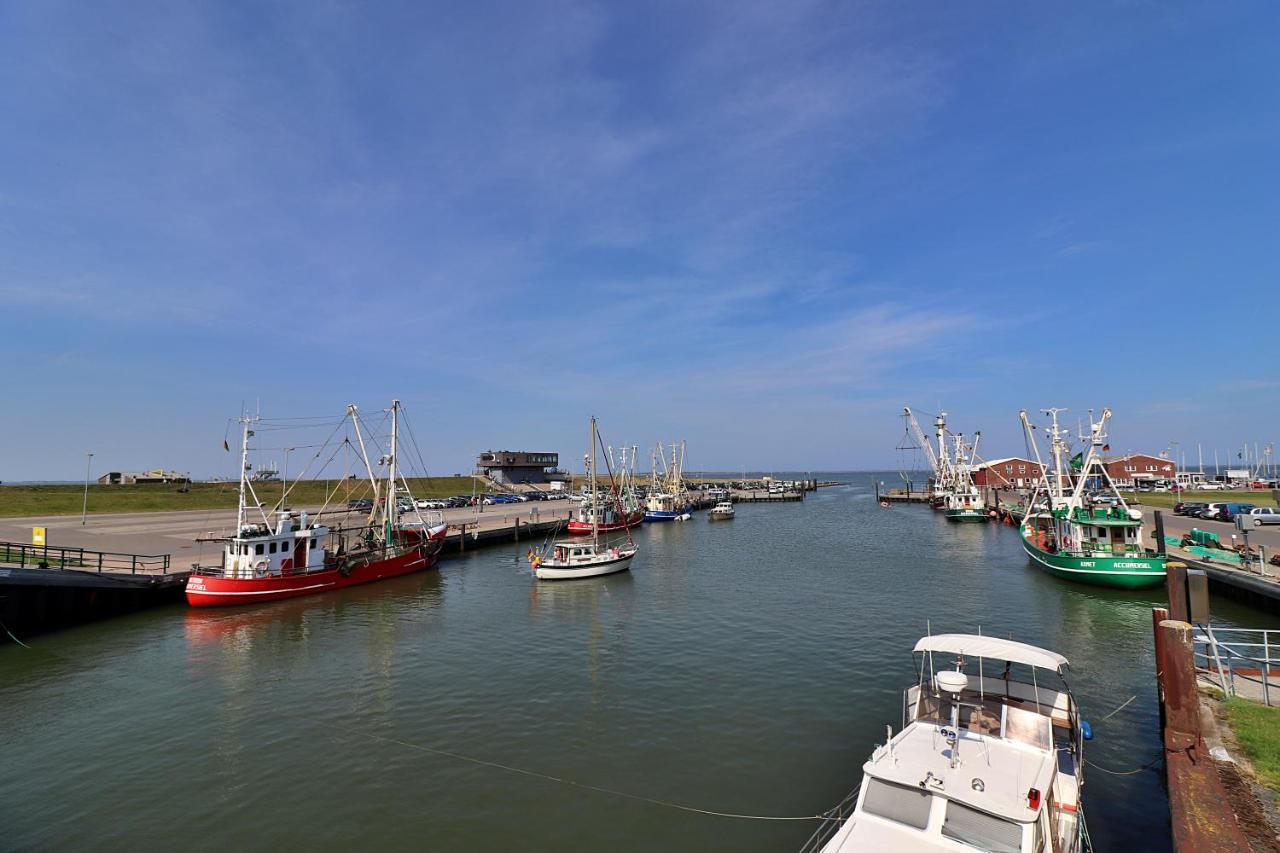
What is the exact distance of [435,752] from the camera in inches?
802

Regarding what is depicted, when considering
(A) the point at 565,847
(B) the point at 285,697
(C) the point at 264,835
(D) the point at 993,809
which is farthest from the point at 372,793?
(D) the point at 993,809

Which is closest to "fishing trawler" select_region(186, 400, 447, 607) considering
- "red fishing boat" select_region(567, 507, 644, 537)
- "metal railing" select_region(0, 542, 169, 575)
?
"metal railing" select_region(0, 542, 169, 575)

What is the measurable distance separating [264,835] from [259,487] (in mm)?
149735

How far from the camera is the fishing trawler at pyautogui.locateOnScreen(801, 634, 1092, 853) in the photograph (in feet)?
37.0

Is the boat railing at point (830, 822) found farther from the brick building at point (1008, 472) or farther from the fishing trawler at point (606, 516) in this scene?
the brick building at point (1008, 472)

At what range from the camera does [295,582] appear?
46.2 metres

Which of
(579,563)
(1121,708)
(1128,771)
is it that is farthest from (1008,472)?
(1128,771)

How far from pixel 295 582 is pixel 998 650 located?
4784 centimetres

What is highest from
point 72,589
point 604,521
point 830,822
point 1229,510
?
point 1229,510

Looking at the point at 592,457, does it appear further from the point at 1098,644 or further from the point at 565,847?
the point at 565,847

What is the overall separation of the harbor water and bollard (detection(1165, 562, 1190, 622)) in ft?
13.0

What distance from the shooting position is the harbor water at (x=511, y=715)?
16.3 metres

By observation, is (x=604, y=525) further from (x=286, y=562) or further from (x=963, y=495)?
(x=963, y=495)

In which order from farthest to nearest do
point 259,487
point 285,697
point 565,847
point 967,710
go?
1. point 259,487
2. point 285,697
3. point 967,710
4. point 565,847
